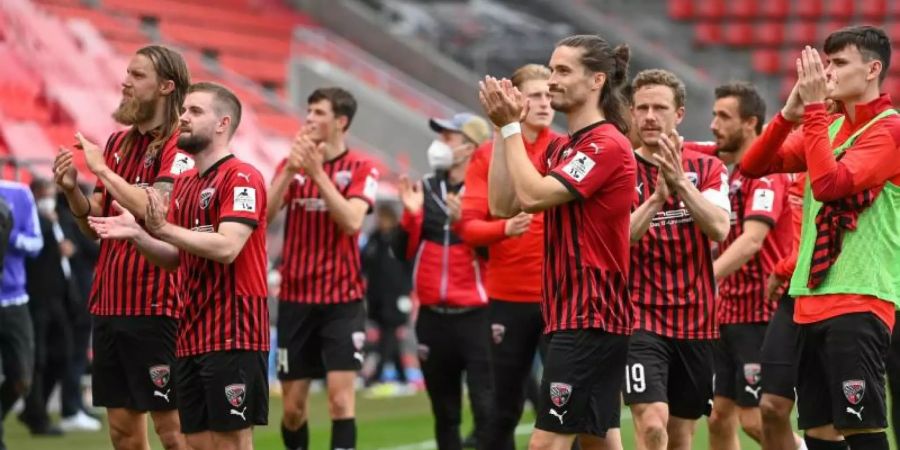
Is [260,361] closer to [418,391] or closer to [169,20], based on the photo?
[418,391]

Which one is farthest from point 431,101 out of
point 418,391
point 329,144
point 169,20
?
point 329,144

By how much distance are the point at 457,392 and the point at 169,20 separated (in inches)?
568

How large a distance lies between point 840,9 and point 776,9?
3.88ft

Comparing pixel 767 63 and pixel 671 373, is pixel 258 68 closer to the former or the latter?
Answer: pixel 767 63

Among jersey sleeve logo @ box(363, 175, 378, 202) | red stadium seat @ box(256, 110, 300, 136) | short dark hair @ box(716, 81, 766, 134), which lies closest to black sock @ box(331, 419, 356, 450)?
jersey sleeve logo @ box(363, 175, 378, 202)

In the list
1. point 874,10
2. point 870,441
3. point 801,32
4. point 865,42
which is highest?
point 874,10

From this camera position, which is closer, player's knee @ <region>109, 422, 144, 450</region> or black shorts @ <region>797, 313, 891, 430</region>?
black shorts @ <region>797, 313, 891, 430</region>

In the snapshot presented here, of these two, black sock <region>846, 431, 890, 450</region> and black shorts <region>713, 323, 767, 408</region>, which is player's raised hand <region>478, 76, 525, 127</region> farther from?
black shorts <region>713, 323, 767, 408</region>

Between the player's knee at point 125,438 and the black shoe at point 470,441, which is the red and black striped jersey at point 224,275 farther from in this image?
the black shoe at point 470,441

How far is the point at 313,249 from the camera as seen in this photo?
9.78 metres

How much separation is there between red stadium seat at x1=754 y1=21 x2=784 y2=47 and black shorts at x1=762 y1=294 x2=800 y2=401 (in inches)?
793

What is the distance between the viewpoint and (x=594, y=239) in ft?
21.8

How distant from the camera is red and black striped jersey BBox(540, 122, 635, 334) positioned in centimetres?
661

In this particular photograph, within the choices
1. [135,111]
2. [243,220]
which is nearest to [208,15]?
[135,111]
